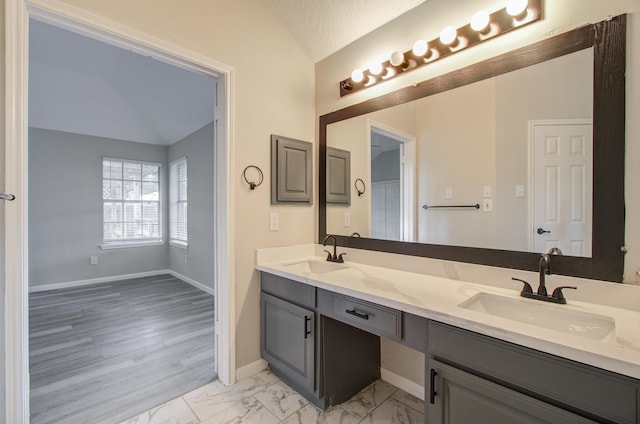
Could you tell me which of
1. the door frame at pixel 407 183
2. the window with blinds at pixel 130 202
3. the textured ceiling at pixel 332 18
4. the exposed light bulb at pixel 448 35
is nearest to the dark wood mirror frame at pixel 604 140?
the exposed light bulb at pixel 448 35

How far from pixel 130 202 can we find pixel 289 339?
182 inches

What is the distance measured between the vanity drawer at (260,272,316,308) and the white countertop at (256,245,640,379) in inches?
2.0

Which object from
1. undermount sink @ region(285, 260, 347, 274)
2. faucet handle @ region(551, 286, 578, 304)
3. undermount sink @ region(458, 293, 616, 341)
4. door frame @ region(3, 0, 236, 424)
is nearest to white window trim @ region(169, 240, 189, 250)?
undermount sink @ region(285, 260, 347, 274)

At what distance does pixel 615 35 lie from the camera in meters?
1.14

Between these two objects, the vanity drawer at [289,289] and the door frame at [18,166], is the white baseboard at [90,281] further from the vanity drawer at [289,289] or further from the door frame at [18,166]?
the vanity drawer at [289,289]

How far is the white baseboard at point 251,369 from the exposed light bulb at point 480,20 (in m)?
2.50

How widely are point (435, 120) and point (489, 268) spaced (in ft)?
2.95

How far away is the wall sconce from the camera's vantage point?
52.8 inches

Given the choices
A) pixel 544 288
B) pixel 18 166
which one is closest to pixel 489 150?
pixel 544 288

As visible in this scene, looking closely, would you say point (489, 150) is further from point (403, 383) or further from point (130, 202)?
point (130, 202)

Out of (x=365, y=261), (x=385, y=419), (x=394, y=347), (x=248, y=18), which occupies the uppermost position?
(x=248, y=18)

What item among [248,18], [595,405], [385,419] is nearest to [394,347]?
[385,419]

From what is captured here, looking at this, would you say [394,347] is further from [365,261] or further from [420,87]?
[420,87]

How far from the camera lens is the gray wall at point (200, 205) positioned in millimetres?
4152
